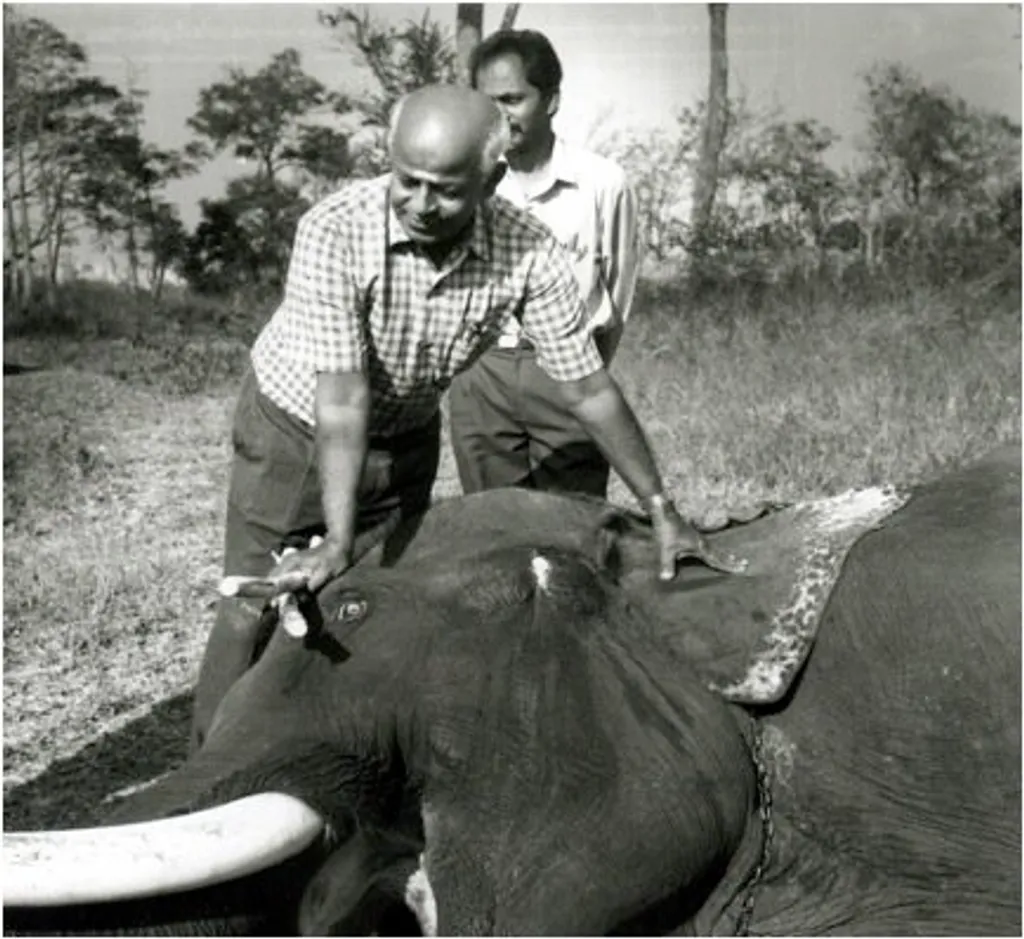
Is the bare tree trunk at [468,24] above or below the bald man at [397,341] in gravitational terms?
below

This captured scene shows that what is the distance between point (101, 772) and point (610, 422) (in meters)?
2.64

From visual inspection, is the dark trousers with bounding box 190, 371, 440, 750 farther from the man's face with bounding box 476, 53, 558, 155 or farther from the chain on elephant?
the chain on elephant

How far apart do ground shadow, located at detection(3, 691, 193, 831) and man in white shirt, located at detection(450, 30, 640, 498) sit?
1430 millimetres

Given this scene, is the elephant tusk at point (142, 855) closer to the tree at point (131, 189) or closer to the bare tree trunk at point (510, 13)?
the bare tree trunk at point (510, 13)

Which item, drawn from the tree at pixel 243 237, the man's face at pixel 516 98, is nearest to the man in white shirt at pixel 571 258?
the man's face at pixel 516 98

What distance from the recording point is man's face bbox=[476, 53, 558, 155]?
236 inches

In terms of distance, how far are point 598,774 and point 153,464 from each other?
32.8ft

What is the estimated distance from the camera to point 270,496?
510 centimetres

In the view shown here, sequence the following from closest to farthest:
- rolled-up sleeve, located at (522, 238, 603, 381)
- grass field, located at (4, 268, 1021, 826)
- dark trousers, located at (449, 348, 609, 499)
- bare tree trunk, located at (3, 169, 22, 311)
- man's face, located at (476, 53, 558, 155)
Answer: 1. rolled-up sleeve, located at (522, 238, 603, 381)
2. man's face, located at (476, 53, 558, 155)
3. dark trousers, located at (449, 348, 609, 499)
4. grass field, located at (4, 268, 1021, 826)
5. bare tree trunk, located at (3, 169, 22, 311)

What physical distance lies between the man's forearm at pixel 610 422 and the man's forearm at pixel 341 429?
541mm

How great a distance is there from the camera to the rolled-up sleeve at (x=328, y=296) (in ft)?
14.2

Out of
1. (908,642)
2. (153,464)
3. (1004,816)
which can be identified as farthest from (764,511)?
(153,464)

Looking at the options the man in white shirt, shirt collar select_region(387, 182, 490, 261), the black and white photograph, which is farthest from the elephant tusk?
the man in white shirt

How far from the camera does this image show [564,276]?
4.57m
